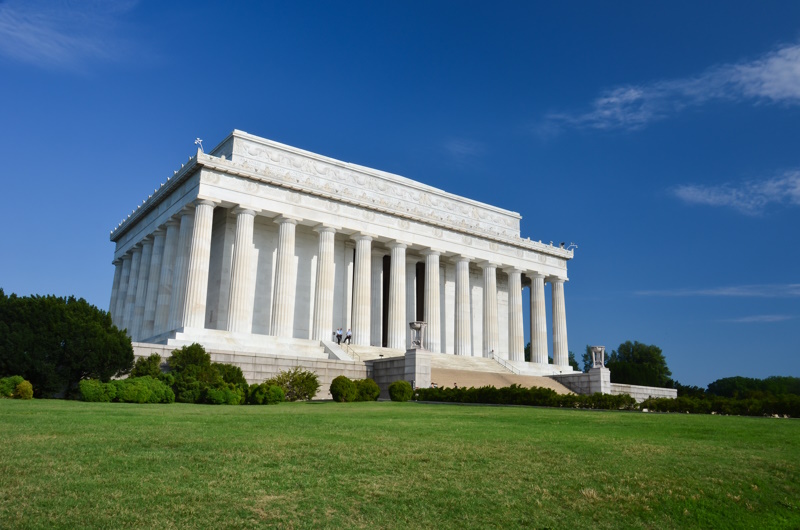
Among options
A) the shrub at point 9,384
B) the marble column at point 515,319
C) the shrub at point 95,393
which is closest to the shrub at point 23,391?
the shrub at point 9,384

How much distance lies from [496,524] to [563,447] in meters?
5.10

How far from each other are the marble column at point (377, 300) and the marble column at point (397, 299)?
287 centimetres

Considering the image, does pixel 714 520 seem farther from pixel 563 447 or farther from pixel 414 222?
pixel 414 222

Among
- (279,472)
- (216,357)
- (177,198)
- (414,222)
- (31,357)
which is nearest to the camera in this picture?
(279,472)

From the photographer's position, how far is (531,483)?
10.2 meters

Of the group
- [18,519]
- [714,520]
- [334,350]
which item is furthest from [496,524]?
[334,350]

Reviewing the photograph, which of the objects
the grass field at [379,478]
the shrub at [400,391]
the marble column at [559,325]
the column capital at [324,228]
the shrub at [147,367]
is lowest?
the grass field at [379,478]

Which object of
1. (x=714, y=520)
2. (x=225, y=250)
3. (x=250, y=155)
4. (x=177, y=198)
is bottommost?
(x=714, y=520)

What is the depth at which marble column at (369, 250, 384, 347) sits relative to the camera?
5516cm

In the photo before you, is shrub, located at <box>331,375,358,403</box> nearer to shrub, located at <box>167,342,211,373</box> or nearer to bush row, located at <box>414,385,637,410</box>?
bush row, located at <box>414,385,637,410</box>

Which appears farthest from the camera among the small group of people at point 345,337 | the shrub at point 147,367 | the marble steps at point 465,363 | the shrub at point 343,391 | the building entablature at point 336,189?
the small group of people at point 345,337

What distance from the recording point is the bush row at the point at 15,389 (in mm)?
24938

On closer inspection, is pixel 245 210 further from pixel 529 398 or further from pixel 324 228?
pixel 529 398

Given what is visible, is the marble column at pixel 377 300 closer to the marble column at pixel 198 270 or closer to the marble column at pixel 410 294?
the marble column at pixel 410 294
